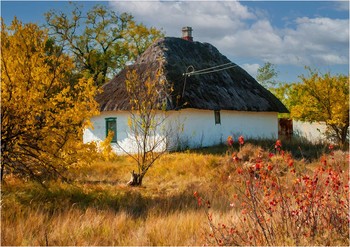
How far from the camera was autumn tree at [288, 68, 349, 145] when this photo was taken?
18531mm

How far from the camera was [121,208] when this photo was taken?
7.91 m

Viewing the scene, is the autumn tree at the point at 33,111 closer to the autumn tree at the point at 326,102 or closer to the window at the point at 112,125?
the window at the point at 112,125

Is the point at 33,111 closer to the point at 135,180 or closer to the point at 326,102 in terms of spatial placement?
the point at 135,180

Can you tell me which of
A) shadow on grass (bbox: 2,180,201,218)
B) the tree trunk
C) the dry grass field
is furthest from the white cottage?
shadow on grass (bbox: 2,180,201,218)

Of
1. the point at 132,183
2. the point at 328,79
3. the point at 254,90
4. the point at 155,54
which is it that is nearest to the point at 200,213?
the point at 132,183

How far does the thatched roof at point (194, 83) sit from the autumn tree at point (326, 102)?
7.14ft

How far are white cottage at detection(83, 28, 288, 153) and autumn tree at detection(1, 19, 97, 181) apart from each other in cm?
705

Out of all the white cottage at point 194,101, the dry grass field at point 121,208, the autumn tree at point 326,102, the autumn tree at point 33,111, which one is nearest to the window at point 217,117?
the white cottage at point 194,101

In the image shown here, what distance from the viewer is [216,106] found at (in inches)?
712

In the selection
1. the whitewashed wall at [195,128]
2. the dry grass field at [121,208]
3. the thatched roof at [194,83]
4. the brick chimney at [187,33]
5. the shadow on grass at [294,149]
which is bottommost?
the dry grass field at [121,208]

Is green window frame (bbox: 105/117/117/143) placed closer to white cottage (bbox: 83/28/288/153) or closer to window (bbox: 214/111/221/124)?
white cottage (bbox: 83/28/288/153)

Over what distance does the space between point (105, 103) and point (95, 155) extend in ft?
32.6

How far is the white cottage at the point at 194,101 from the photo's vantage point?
1703 centimetres

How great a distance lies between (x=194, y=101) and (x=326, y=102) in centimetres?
651
